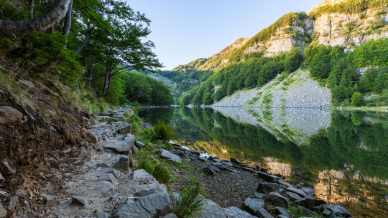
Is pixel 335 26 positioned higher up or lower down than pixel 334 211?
higher up

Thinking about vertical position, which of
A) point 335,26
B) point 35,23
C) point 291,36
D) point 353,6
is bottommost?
point 35,23

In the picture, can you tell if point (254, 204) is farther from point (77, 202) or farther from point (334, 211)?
point (77, 202)

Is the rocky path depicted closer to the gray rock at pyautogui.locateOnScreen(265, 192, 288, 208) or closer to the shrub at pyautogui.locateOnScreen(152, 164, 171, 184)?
the gray rock at pyautogui.locateOnScreen(265, 192, 288, 208)

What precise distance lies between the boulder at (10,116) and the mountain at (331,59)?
92.6 metres

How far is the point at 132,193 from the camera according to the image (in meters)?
4.36

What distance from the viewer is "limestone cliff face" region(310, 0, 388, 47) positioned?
12988 centimetres

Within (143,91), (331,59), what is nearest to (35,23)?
(143,91)

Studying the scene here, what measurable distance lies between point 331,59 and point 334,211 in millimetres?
134992

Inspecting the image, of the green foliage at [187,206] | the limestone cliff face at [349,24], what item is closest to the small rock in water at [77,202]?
the green foliage at [187,206]

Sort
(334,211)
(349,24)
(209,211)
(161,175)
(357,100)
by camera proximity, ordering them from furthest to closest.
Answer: (349,24)
(357,100)
(334,211)
(161,175)
(209,211)

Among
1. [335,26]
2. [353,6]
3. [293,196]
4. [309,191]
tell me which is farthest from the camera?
[335,26]

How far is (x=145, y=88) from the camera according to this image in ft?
269

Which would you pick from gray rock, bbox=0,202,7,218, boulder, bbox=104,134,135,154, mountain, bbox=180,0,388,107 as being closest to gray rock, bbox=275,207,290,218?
boulder, bbox=104,134,135,154

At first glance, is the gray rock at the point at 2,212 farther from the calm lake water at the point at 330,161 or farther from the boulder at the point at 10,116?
the calm lake water at the point at 330,161
